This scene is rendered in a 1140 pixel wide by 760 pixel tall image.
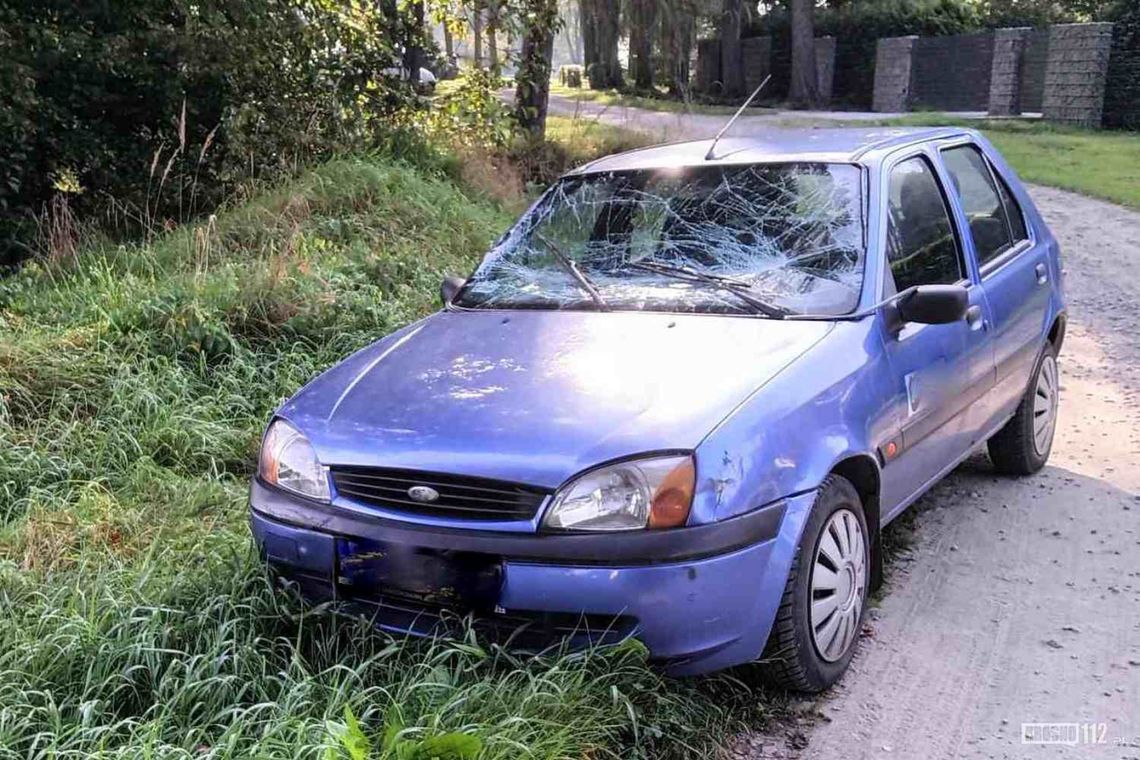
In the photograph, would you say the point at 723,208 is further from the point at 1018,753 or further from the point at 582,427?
the point at 1018,753

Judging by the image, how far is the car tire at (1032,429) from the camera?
4.93 m

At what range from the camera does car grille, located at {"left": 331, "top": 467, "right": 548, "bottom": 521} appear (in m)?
2.78

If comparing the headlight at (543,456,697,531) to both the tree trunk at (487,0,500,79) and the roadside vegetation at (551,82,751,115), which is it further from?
the roadside vegetation at (551,82,751,115)

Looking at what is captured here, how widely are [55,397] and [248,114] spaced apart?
486 cm

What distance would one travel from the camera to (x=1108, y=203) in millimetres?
12500

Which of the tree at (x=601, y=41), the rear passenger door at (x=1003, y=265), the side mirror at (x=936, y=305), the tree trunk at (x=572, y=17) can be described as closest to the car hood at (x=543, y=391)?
the side mirror at (x=936, y=305)

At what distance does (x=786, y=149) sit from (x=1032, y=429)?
6.19 ft

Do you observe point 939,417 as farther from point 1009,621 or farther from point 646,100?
point 646,100

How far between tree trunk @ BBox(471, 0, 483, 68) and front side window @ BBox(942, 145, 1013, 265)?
7234 millimetres

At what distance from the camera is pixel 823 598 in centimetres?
317

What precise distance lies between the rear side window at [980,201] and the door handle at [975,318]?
1.06ft

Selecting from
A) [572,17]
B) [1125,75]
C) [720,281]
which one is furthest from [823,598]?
[572,17]

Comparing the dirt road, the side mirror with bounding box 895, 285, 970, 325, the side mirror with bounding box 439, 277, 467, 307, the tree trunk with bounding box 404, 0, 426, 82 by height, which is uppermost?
the tree trunk with bounding box 404, 0, 426, 82

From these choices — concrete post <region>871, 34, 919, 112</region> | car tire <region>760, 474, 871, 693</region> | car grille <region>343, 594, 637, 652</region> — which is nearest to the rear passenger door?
car tire <region>760, 474, 871, 693</region>
